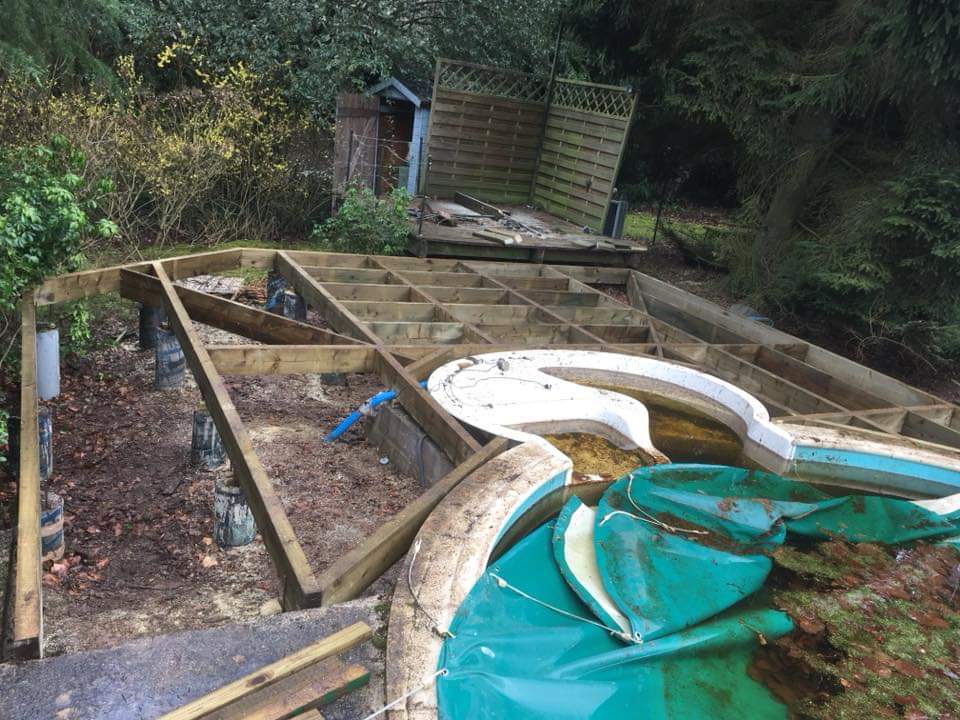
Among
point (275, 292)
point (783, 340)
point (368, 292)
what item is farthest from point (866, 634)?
point (275, 292)

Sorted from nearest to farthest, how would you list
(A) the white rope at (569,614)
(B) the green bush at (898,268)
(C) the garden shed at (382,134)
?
(A) the white rope at (569,614)
(B) the green bush at (898,268)
(C) the garden shed at (382,134)

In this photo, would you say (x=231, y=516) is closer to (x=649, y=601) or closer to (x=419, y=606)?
(x=419, y=606)

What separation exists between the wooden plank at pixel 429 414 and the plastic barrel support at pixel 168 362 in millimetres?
2525

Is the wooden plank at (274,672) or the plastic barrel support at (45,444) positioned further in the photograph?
the plastic barrel support at (45,444)

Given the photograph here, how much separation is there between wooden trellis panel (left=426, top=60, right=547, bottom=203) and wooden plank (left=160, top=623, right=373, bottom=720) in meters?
10.3

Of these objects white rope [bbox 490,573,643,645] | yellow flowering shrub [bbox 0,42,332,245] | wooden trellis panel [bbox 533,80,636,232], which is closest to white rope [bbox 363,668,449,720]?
white rope [bbox 490,573,643,645]

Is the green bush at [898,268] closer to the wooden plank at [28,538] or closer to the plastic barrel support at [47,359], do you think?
the wooden plank at [28,538]

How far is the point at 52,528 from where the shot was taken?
413cm

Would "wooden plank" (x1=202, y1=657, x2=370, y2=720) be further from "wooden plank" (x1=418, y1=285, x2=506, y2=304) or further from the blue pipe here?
"wooden plank" (x1=418, y1=285, x2=506, y2=304)

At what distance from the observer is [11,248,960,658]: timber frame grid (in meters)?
3.23

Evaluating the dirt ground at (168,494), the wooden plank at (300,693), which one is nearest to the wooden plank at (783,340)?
the dirt ground at (168,494)

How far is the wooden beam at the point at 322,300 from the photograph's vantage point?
5.86 meters

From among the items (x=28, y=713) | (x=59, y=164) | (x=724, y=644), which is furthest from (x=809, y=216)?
(x=28, y=713)

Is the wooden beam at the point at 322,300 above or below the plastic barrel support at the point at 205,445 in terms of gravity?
above
